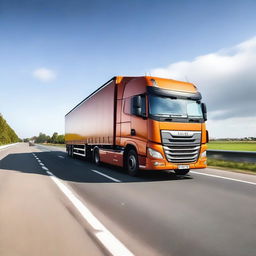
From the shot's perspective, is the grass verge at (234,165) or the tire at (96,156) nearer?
the grass verge at (234,165)

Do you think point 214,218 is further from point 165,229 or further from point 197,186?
point 197,186

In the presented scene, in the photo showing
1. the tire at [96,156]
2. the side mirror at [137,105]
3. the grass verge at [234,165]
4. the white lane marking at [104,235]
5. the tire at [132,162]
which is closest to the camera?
the white lane marking at [104,235]

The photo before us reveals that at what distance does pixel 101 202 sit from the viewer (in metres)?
5.29

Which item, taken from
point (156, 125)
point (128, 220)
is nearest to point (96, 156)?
point (156, 125)

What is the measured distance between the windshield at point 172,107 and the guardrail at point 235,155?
4.09 meters

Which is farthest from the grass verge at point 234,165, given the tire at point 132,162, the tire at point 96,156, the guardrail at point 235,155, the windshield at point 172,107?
the tire at point 96,156

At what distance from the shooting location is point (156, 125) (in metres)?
7.90

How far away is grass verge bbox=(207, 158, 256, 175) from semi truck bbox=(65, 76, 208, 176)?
341 cm

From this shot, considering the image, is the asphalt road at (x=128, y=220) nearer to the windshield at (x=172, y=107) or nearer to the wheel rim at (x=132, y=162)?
the wheel rim at (x=132, y=162)

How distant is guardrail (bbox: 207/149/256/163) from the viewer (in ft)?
36.9

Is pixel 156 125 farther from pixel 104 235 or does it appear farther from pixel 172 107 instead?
pixel 104 235

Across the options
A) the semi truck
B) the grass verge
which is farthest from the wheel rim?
the grass verge

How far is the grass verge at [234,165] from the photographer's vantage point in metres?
11.0

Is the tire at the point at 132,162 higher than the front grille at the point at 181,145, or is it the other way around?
the front grille at the point at 181,145
